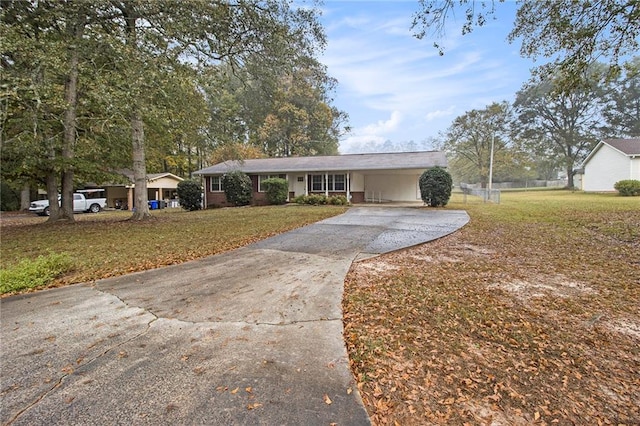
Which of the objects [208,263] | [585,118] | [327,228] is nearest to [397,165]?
[327,228]

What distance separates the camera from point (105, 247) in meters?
7.46

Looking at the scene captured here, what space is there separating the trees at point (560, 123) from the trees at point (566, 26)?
107ft

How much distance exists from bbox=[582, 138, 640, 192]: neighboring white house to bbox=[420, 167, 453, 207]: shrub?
56.3 feet

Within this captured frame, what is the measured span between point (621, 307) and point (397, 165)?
47.2 ft

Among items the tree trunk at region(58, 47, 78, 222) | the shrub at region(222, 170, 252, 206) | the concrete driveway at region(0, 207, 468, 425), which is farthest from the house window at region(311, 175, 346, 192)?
the concrete driveway at region(0, 207, 468, 425)

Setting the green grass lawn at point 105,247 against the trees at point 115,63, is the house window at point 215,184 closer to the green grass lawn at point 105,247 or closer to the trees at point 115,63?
the trees at point 115,63

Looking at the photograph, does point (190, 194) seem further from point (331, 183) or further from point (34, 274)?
point (34, 274)

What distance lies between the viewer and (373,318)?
361cm

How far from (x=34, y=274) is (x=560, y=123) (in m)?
46.7

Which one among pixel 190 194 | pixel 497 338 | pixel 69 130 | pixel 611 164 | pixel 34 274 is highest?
pixel 611 164

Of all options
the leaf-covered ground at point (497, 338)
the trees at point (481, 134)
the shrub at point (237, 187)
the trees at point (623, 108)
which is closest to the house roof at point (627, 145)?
the trees at point (481, 134)

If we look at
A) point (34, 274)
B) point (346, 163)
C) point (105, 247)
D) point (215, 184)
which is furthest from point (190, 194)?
point (34, 274)

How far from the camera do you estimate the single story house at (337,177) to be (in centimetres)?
1968

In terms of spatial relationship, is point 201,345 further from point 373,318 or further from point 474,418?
point 474,418
